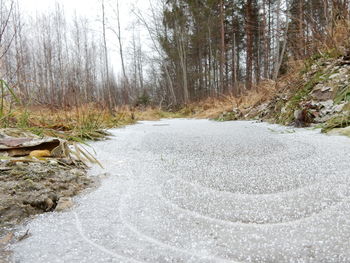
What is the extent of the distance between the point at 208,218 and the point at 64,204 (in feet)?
1.15

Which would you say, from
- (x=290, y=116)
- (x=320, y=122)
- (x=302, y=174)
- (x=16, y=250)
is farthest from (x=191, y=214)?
(x=290, y=116)

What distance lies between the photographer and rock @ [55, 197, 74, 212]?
0.52 m

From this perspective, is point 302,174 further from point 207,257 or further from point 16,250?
point 16,250

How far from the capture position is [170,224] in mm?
434

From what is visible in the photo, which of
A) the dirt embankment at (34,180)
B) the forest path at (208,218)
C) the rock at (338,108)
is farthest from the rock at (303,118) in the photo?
the dirt embankment at (34,180)

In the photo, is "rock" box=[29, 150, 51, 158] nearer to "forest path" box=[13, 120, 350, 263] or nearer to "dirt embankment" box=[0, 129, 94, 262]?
"dirt embankment" box=[0, 129, 94, 262]

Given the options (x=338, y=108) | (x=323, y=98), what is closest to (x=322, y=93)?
(x=323, y=98)

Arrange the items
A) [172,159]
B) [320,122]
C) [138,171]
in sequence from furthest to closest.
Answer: [320,122]
[172,159]
[138,171]

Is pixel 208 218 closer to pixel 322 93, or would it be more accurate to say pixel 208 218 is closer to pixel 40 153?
pixel 40 153

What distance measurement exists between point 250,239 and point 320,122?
6.38ft

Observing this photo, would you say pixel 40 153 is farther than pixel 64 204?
Yes

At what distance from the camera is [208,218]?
454 millimetres

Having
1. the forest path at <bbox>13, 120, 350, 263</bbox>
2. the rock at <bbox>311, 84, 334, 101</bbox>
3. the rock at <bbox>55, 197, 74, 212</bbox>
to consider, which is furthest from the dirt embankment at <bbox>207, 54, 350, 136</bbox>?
the rock at <bbox>55, 197, 74, 212</bbox>

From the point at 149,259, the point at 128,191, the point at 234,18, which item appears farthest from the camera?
the point at 234,18
